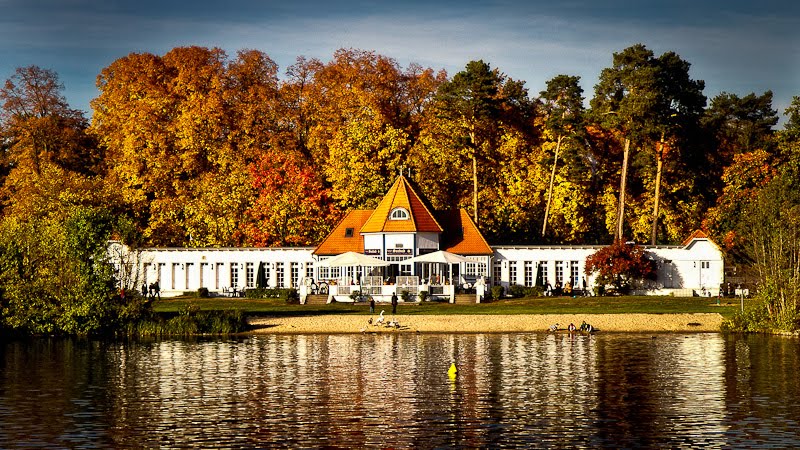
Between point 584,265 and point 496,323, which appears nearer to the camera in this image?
point 496,323

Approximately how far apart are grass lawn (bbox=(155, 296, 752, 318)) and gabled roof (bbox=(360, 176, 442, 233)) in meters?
7.30

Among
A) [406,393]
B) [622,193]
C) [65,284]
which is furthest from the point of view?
[622,193]

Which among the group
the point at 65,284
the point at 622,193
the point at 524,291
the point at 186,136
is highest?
the point at 186,136

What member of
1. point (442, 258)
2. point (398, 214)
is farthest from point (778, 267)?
point (398, 214)

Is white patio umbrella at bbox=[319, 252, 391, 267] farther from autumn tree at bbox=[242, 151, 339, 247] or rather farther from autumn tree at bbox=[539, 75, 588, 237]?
autumn tree at bbox=[539, 75, 588, 237]

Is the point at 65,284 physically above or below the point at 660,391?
above

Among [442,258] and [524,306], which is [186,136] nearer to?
[442,258]

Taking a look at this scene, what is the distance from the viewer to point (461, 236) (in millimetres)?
81875

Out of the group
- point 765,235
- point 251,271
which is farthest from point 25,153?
point 765,235

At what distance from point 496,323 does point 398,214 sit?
19.5 metres

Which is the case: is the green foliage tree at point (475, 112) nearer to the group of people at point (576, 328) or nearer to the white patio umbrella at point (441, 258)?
A: the white patio umbrella at point (441, 258)

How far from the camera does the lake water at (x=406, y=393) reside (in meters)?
32.1

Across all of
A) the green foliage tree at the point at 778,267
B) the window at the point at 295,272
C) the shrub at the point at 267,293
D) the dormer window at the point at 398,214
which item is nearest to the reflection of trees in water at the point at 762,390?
the green foliage tree at the point at 778,267

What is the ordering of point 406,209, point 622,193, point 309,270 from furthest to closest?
point 622,193, point 309,270, point 406,209
